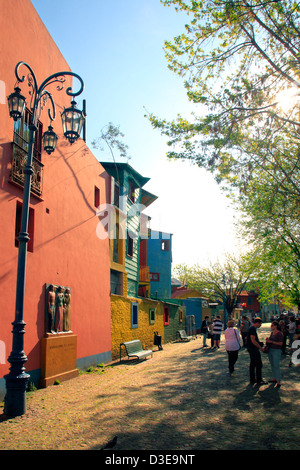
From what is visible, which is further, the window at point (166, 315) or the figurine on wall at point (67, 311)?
the window at point (166, 315)

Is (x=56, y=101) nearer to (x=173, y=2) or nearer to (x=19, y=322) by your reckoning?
(x=173, y=2)

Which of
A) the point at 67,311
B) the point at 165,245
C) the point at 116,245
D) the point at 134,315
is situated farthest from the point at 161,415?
the point at 165,245

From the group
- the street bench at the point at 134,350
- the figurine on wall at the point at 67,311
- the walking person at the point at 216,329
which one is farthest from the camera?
the walking person at the point at 216,329

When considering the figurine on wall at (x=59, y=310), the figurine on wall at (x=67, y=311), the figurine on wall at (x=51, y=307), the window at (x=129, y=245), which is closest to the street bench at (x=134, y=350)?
the figurine on wall at (x=67, y=311)

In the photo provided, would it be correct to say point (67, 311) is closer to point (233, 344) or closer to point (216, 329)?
point (233, 344)

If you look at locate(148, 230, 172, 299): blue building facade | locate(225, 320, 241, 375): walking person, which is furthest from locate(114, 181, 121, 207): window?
locate(148, 230, 172, 299): blue building facade

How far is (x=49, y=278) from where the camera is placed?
11.2m

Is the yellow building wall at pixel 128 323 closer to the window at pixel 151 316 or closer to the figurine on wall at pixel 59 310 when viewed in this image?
the window at pixel 151 316

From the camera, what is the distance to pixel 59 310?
1145 cm

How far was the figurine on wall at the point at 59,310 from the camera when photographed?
37.1ft

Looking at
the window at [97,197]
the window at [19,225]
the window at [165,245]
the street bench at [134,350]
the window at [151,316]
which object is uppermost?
the window at [165,245]

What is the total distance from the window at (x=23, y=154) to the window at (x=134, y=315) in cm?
1067
